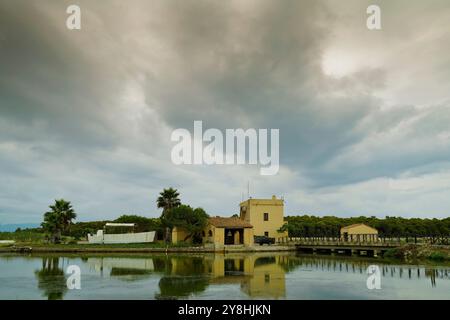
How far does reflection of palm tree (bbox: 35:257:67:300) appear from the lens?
1588 cm

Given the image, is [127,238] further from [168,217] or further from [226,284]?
[226,284]

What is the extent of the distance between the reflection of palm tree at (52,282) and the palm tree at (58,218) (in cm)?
2169

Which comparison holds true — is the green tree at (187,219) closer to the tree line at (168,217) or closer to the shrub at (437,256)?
the tree line at (168,217)

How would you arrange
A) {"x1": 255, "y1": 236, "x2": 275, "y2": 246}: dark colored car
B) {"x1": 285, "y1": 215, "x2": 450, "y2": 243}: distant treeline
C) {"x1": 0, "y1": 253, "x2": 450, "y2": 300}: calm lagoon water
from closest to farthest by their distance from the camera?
{"x1": 0, "y1": 253, "x2": 450, "y2": 300}: calm lagoon water, {"x1": 255, "y1": 236, "x2": 275, "y2": 246}: dark colored car, {"x1": 285, "y1": 215, "x2": 450, "y2": 243}: distant treeline

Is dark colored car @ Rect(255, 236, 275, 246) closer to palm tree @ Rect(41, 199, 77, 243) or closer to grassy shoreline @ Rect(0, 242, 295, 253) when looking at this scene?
grassy shoreline @ Rect(0, 242, 295, 253)

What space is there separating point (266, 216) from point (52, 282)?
36.1 meters

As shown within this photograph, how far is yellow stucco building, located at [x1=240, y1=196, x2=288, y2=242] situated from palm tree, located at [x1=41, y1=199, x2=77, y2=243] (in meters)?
21.4

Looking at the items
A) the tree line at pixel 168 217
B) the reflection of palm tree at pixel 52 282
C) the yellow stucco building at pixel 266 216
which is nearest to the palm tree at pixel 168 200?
the tree line at pixel 168 217

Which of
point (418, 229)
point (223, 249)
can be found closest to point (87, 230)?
point (223, 249)

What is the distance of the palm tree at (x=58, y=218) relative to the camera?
45656mm

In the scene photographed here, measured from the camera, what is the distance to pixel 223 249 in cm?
4375

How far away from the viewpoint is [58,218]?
45.9 meters

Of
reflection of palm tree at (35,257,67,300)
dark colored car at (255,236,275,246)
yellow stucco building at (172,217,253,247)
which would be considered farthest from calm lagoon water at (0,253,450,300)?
dark colored car at (255,236,275,246)
